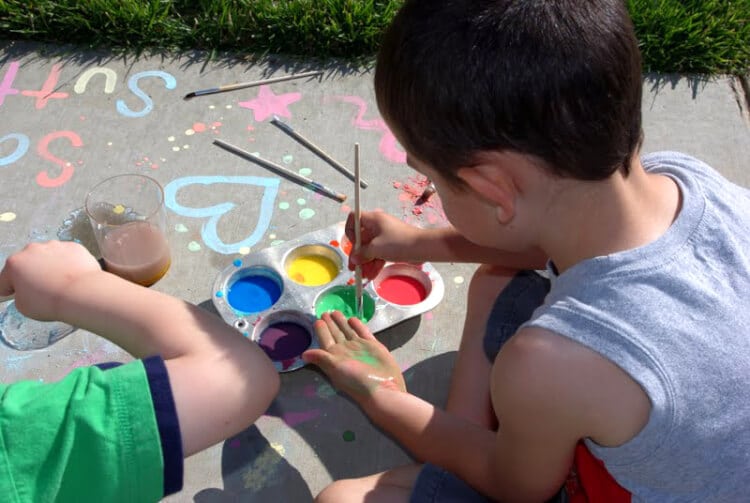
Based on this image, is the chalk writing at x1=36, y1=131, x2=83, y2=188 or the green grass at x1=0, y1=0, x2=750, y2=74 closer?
the chalk writing at x1=36, y1=131, x2=83, y2=188

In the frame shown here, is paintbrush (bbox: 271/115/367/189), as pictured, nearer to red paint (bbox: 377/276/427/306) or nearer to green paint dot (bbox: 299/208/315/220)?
green paint dot (bbox: 299/208/315/220)

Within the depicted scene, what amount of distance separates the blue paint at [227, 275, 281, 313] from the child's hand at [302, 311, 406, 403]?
24cm

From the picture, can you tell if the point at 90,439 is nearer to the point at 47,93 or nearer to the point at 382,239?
the point at 382,239

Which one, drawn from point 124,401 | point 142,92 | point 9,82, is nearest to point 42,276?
point 124,401

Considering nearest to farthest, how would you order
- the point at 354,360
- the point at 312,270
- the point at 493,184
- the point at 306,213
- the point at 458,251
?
the point at 493,184
the point at 354,360
the point at 458,251
the point at 312,270
the point at 306,213

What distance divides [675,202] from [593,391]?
279mm

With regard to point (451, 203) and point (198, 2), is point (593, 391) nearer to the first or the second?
point (451, 203)

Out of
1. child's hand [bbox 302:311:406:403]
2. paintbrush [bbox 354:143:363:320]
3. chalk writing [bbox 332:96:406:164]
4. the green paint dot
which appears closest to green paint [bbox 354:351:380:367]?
child's hand [bbox 302:311:406:403]

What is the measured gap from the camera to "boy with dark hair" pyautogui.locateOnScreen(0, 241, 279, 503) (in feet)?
2.55

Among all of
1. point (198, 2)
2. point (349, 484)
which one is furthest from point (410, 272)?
point (198, 2)

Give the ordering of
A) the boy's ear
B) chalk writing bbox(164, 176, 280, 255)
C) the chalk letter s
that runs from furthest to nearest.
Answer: the chalk letter s
chalk writing bbox(164, 176, 280, 255)
the boy's ear

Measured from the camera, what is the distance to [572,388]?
85 cm

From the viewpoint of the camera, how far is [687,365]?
0.85 m

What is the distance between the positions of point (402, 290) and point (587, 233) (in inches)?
27.0
